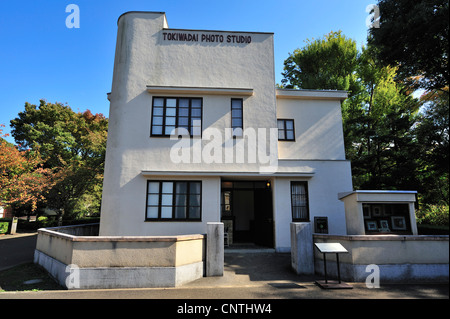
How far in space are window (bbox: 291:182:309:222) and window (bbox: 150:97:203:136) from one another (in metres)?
5.22

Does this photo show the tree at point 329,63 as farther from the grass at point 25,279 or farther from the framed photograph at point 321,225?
the grass at point 25,279

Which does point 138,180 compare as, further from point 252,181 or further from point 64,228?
point 252,181

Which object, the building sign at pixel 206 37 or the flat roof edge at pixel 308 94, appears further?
the flat roof edge at pixel 308 94

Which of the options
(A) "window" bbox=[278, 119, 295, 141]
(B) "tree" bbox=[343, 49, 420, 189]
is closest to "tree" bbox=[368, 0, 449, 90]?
(B) "tree" bbox=[343, 49, 420, 189]

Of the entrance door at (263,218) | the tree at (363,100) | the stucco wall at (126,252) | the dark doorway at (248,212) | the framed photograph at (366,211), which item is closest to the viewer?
the stucco wall at (126,252)

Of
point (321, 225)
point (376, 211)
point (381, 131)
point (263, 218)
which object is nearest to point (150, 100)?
point (263, 218)

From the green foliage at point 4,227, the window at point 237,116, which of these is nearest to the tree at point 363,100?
the window at point 237,116

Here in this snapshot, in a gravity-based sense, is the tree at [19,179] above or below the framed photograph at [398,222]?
above

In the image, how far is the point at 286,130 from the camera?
12.5 m

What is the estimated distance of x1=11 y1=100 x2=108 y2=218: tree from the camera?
777 inches

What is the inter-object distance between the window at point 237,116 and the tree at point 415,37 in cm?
586

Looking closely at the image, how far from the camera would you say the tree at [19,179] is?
1628 centimetres

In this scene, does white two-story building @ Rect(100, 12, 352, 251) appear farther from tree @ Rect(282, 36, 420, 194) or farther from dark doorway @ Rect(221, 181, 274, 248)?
tree @ Rect(282, 36, 420, 194)
